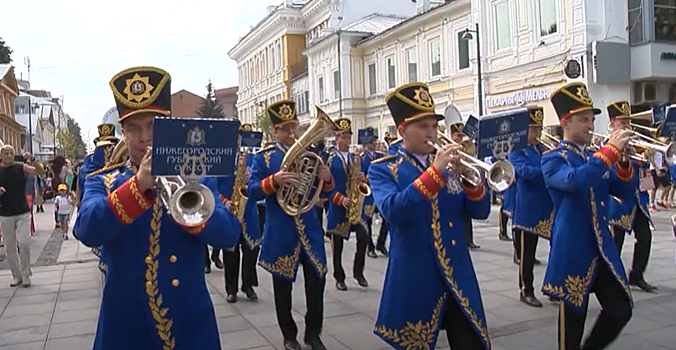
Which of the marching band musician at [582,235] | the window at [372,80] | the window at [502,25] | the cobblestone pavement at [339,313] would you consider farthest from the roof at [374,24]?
the marching band musician at [582,235]

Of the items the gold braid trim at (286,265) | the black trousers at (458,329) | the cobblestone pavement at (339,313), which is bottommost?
the cobblestone pavement at (339,313)

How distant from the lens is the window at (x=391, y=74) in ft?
109

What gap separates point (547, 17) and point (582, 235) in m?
18.8

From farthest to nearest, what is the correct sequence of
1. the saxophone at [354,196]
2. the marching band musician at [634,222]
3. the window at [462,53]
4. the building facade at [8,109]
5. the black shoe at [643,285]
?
1. the building facade at [8,109]
2. the window at [462,53]
3. the saxophone at [354,196]
4. the black shoe at [643,285]
5. the marching band musician at [634,222]

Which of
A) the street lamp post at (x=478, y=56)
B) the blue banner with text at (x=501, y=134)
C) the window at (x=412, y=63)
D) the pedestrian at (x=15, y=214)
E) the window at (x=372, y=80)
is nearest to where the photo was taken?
the blue banner with text at (x=501, y=134)

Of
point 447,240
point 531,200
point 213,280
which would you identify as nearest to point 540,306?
point 531,200

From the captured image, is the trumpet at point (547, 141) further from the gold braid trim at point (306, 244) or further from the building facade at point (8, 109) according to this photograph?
the building facade at point (8, 109)

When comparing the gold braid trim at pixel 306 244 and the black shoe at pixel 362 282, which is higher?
the gold braid trim at pixel 306 244

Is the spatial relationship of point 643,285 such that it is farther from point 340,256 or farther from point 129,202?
point 129,202

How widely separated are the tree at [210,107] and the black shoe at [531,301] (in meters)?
70.8

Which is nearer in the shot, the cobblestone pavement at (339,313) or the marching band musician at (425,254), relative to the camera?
the marching band musician at (425,254)

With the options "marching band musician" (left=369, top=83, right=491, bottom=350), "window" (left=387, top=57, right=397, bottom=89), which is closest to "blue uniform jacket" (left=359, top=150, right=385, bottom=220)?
"marching band musician" (left=369, top=83, right=491, bottom=350)

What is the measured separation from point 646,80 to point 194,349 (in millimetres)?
20491

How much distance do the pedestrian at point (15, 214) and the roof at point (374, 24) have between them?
28.8 metres
